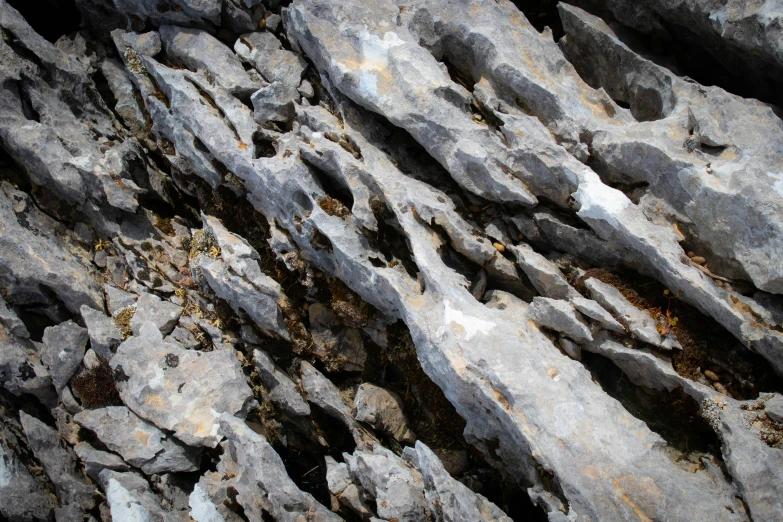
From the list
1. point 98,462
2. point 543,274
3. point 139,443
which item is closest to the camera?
point 543,274

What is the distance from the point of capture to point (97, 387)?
13297mm

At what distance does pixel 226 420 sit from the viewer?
12148 mm

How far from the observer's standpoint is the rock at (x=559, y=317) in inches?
431

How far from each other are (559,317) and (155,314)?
10.8 metres

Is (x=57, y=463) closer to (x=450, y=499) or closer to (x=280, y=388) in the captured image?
(x=280, y=388)

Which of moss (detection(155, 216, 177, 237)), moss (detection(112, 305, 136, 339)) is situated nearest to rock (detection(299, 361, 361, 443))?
moss (detection(112, 305, 136, 339))

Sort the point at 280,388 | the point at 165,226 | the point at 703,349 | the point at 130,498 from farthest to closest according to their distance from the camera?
the point at 165,226 → the point at 280,388 → the point at 130,498 → the point at 703,349

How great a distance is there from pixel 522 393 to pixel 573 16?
1103 centimetres

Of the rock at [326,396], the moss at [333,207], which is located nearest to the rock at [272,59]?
the moss at [333,207]

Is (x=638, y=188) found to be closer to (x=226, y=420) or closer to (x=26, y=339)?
(x=226, y=420)

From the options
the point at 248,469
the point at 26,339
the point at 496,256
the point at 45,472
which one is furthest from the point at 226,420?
the point at 496,256

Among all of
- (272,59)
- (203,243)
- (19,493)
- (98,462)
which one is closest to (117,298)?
(203,243)

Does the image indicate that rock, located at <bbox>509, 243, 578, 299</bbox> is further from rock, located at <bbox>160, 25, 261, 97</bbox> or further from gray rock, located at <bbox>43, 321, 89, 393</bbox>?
gray rock, located at <bbox>43, 321, 89, 393</bbox>

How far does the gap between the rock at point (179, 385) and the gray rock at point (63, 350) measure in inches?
54.0
